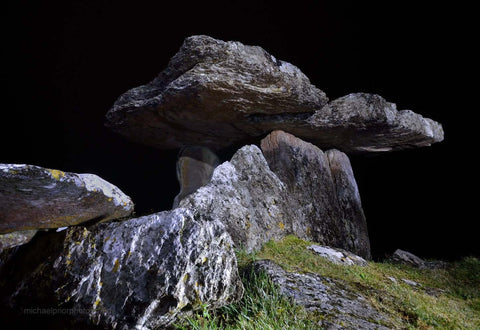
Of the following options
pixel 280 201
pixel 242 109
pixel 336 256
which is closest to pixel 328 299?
pixel 336 256

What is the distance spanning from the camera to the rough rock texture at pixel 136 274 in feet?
7.61

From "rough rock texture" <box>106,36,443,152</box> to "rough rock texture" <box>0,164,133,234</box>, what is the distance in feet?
10.9

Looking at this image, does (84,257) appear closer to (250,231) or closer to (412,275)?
(250,231)

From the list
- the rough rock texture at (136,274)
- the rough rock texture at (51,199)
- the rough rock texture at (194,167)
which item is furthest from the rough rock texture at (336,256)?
the rough rock texture at (194,167)

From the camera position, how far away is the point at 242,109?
6.31 meters

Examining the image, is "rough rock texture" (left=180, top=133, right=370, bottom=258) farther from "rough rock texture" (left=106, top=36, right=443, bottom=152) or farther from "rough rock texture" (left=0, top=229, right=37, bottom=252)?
"rough rock texture" (left=0, top=229, right=37, bottom=252)

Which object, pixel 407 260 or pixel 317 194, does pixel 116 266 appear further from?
pixel 407 260

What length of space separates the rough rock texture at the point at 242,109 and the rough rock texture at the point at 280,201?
2.54 ft

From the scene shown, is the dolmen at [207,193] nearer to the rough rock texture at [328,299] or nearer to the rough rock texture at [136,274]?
the rough rock texture at [136,274]

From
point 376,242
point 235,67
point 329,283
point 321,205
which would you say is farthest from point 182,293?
point 376,242

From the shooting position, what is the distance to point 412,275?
17.8 feet

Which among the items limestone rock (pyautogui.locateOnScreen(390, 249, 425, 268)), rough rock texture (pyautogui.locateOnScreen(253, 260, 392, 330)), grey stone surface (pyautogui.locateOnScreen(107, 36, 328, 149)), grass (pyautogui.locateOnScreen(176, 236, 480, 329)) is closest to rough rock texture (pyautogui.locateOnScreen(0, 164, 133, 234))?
grass (pyautogui.locateOnScreen(176, 236, 480, 329))

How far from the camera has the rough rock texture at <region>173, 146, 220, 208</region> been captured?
307 inches

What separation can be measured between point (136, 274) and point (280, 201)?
403 cm
